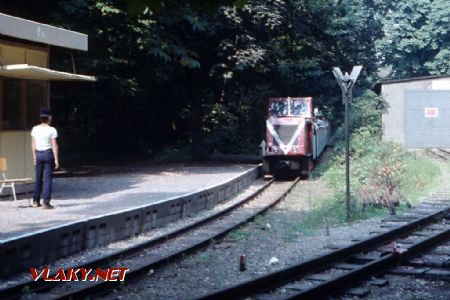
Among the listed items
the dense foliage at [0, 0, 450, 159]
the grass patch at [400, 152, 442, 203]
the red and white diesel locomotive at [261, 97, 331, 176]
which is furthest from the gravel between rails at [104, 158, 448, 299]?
the red and white diesel locomotive at [261, 97, 331, 176]

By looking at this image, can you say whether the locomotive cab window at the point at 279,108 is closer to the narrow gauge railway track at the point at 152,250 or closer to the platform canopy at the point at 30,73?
the narrow gauge railway track at the point at 152,250

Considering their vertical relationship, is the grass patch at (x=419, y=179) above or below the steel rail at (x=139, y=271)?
above

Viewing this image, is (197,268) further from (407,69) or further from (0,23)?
(407,69)

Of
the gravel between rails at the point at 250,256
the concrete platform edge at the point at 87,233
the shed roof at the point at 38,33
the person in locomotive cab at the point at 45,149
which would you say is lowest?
the gravel between rails at the point at 250,256

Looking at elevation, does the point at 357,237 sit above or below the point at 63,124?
below

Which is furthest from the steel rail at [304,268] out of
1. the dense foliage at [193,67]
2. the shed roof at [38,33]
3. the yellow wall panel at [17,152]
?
the yellow wall panel at [17,152]

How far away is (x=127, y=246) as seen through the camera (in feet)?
36.4

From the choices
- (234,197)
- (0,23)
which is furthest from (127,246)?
(234,197)

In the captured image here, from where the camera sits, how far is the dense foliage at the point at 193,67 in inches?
898

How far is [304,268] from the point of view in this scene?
896 centimetres

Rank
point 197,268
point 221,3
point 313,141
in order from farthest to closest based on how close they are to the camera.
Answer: point 313,141
point 197,268
point 221,3

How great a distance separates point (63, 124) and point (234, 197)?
16.3 meters

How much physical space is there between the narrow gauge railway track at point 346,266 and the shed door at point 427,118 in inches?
698

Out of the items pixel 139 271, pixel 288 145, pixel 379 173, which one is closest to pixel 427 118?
pixel 288 145
